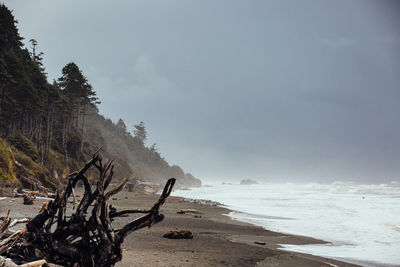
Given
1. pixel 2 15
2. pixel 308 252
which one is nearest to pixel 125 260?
pixel 308 252

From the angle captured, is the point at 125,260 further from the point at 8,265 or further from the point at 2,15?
the point at 2,15

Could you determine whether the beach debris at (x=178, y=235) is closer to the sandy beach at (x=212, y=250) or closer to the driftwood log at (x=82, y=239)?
the sandy beach at (x=212, y=250)

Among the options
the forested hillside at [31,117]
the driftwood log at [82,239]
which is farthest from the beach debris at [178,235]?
the forested hillside at [31,117]

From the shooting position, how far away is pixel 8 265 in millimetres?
3539

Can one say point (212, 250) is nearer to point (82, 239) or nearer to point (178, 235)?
point (178, 235)

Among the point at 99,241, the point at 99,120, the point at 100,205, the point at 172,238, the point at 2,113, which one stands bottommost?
the point at 172,238

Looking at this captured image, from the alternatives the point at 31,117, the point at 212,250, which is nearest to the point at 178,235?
the point at 212,250

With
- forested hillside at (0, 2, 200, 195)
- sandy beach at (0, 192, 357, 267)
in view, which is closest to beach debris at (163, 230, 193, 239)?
sandy beach at (0, 192, 357, 267)

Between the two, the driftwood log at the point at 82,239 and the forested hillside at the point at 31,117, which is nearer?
the driftwood log at the point at 82,239

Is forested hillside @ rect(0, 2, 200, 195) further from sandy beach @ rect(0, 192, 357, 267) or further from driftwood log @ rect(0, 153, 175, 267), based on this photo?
driftwood log @ rect(0, 153, 175, 267)

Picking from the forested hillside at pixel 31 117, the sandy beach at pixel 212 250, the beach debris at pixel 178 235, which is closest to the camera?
the sandy beach at pixel 212 250

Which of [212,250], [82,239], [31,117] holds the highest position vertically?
[31,117]

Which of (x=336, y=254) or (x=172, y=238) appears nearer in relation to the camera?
(x=336, y=254)

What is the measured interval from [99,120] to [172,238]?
89810 millimetres
